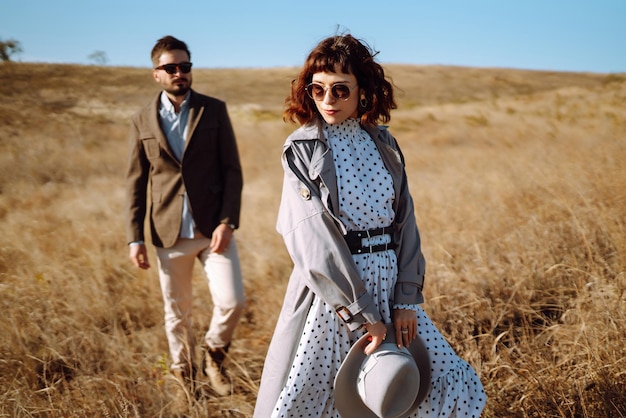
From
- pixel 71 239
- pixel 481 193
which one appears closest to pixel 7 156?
pixel 71 239

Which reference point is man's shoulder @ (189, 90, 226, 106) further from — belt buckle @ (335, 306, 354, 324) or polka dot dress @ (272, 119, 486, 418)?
belt buckle @ (335, 306, 354, 324)

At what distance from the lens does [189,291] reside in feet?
10.3

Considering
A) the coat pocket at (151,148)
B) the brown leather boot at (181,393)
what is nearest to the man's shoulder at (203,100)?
the coat pocket at (151,148)

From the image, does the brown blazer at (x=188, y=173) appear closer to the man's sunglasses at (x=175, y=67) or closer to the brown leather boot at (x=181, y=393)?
the man's sunglasses at (x=175, y=67)

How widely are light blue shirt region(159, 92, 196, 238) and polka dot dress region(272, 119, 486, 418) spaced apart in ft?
→ 4.67

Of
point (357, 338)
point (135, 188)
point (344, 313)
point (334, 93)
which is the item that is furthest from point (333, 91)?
point (135, 188)

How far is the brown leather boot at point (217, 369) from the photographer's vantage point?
2980 millimetres

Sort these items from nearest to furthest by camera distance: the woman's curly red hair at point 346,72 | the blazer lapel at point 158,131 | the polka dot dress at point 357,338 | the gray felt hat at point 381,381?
the gray felt hat at point 381,381 → the polka dot dress at point 357,338 → the woman's curly red hair at point 346,72 → the blazer lapel at point 158,131

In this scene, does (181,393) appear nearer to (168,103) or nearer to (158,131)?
(158,131)

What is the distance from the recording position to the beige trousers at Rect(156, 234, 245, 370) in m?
2.97

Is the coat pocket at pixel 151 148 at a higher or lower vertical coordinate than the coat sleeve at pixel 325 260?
A: higher

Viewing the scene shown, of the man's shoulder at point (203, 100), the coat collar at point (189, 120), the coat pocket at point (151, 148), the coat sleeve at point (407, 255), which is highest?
the man's shoulder at point (203, 100)

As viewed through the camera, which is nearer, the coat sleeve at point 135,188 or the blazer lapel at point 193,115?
the blazer lapel at point 193,115

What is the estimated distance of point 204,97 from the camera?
120 inches
